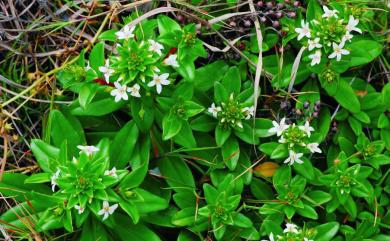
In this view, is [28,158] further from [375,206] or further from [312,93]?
[375,206]

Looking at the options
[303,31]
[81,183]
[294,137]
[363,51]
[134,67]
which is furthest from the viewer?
[363,51]

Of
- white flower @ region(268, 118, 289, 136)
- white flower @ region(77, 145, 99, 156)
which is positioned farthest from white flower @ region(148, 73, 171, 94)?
white flower @ region(268, 118, 289, 136)

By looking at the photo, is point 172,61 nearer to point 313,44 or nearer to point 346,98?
point 313,44

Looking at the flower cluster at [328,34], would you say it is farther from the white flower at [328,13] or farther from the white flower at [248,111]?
the white flower at [248,111]

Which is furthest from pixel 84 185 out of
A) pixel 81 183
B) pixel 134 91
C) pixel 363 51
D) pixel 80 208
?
pixel 363 51

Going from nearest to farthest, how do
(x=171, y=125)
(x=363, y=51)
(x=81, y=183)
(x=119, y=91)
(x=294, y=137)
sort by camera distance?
1. (x=81, y=183)
2. (x=119, y=91)
3. (x=171, y=125)
4. (x=294, y=137)
5. (x=363, y=51)
